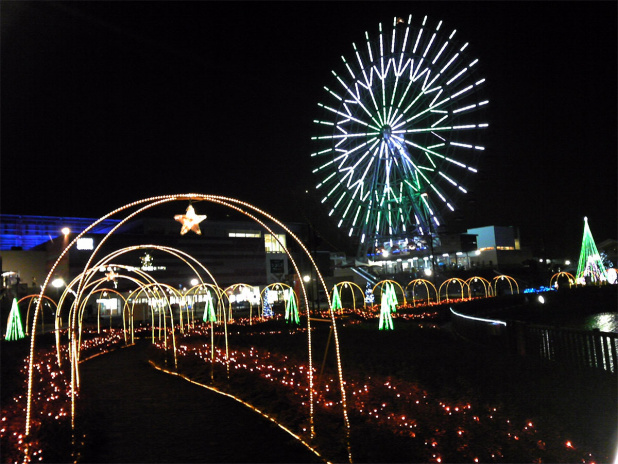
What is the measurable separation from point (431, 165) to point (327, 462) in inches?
1434

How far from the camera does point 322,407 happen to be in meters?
7.70

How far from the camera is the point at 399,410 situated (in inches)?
287

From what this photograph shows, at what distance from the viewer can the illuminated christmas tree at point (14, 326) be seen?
2358 cm

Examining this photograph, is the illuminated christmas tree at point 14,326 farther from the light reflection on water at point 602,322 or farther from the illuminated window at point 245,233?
the illuminated window at point 245,233

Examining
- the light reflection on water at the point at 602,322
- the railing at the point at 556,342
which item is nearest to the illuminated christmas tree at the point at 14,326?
the railing at the point at 556,342

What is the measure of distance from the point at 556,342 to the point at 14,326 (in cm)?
2411

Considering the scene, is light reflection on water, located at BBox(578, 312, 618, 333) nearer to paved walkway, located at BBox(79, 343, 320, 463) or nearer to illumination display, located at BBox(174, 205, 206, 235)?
paved walkway, located at BBox(79, 343, 320, 463)

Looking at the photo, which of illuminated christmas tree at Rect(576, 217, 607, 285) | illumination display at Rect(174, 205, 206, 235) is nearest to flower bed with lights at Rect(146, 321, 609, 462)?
illumination display at Rect(174, 205, 206, 235)

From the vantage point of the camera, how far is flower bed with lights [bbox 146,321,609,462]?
562cm

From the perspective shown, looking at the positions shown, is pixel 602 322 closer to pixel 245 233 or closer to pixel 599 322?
pixel 599 322

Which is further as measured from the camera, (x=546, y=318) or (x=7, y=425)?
(x=546, y=318)

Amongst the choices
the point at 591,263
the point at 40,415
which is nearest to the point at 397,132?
the point at 591,263

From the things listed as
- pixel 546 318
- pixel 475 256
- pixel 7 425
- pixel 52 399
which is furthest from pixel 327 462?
pixel 475 256

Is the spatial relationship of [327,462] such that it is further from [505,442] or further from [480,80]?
[480,80]
